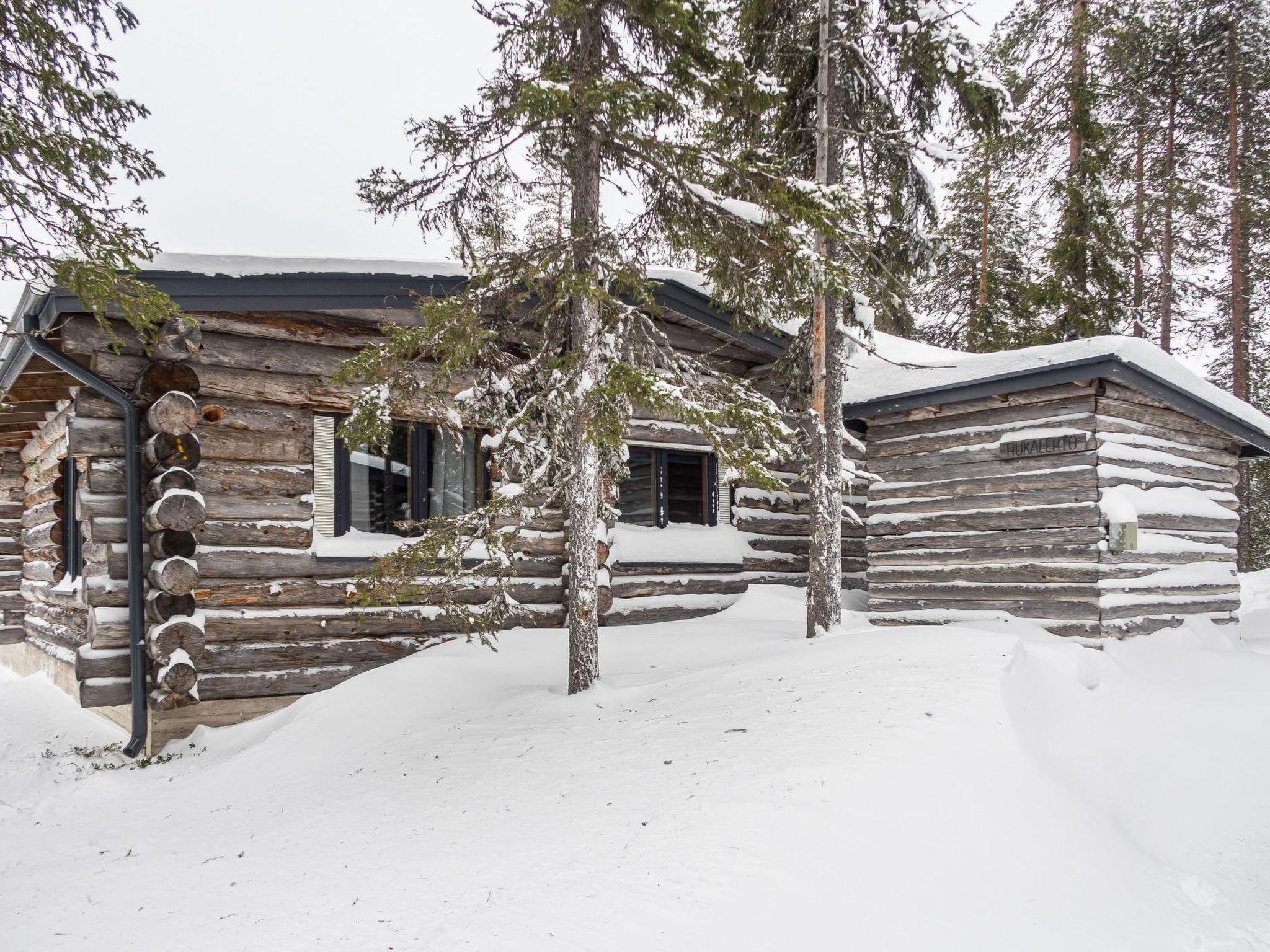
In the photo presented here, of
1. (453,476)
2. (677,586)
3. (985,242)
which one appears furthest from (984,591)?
(985,242)

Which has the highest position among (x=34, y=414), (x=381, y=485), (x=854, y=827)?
(x=34, y=414)

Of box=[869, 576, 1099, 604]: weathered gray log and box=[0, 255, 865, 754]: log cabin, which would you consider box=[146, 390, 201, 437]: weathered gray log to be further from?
box=[869, 576, 1099, 604]: weathered gray log

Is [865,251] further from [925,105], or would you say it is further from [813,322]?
[925,105]

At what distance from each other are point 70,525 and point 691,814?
931 centimetres

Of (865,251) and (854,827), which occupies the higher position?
(865,251)

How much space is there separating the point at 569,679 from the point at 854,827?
10.9ft

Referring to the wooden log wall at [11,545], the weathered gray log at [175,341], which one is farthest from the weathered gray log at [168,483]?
the wooden log wall at [11,545]

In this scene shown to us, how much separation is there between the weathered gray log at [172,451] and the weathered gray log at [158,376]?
388mm

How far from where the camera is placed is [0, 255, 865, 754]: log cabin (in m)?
7.30

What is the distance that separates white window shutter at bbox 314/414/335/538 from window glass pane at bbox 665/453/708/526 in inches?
168

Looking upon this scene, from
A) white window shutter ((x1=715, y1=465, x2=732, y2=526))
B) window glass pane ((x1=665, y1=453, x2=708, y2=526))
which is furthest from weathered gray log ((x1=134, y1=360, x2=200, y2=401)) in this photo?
white window shutter ((x1=715, y1=465, x2=732, y2=526))

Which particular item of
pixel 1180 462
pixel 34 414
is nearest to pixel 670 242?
pixel 1180 462

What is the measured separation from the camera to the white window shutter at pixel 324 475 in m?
8.43

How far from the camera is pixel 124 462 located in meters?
7.50
